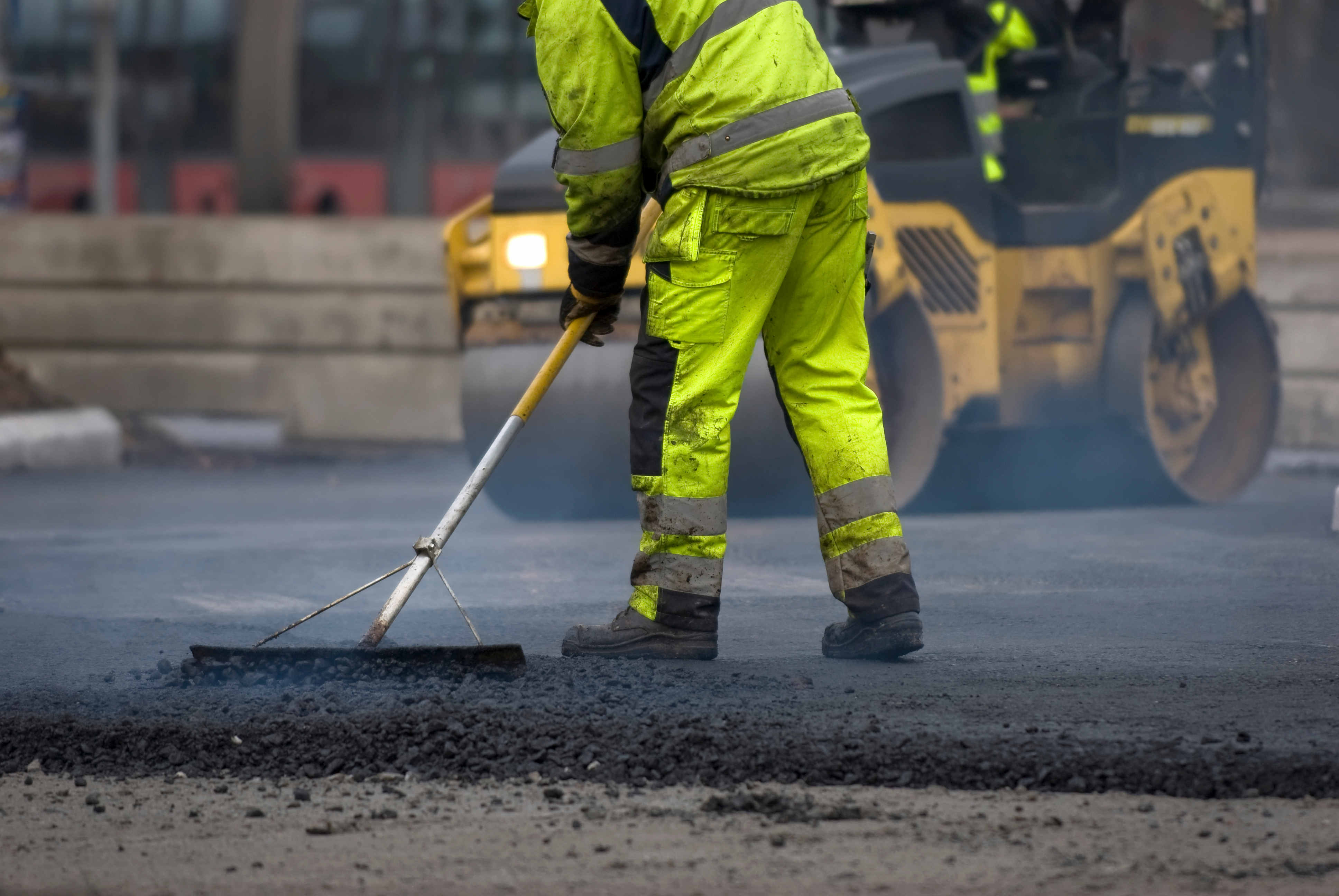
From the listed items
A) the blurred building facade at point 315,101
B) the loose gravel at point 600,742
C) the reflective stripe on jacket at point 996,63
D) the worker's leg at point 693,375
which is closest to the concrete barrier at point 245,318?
the reflective stripe on jacket at point 996,63

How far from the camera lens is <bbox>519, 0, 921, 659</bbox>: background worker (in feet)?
12.6

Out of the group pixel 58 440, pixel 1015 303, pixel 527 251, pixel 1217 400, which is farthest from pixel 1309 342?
pixel 58 440

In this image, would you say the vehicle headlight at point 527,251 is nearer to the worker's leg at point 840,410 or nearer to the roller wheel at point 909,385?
the roller wheel at point 909,385

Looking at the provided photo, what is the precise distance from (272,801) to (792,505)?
4.22 metres

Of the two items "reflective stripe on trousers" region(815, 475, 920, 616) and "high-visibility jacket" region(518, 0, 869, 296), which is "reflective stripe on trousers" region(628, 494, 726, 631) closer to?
"reflective stripe on trousers" region(815, 475, 920, 616)

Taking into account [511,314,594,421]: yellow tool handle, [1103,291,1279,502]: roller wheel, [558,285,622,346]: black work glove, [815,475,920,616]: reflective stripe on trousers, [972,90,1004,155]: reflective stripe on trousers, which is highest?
[972,90,1004,155]: reflective stripe on trousers

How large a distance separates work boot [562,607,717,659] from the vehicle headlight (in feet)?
9.46

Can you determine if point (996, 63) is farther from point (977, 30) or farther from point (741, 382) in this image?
point (741, 382)

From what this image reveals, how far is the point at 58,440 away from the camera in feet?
30.7

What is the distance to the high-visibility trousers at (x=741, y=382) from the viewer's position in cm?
388

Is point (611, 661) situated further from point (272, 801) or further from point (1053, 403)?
point (1053, 403)

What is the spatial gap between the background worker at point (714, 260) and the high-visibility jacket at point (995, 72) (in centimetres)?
309

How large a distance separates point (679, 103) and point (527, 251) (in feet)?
9.55

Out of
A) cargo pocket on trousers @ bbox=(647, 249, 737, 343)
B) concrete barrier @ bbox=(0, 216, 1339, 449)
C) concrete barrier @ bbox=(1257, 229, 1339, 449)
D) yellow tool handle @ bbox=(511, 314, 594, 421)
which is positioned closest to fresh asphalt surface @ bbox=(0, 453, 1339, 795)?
yellow tool handle @ bbox=(511, 314, 594, 421)
